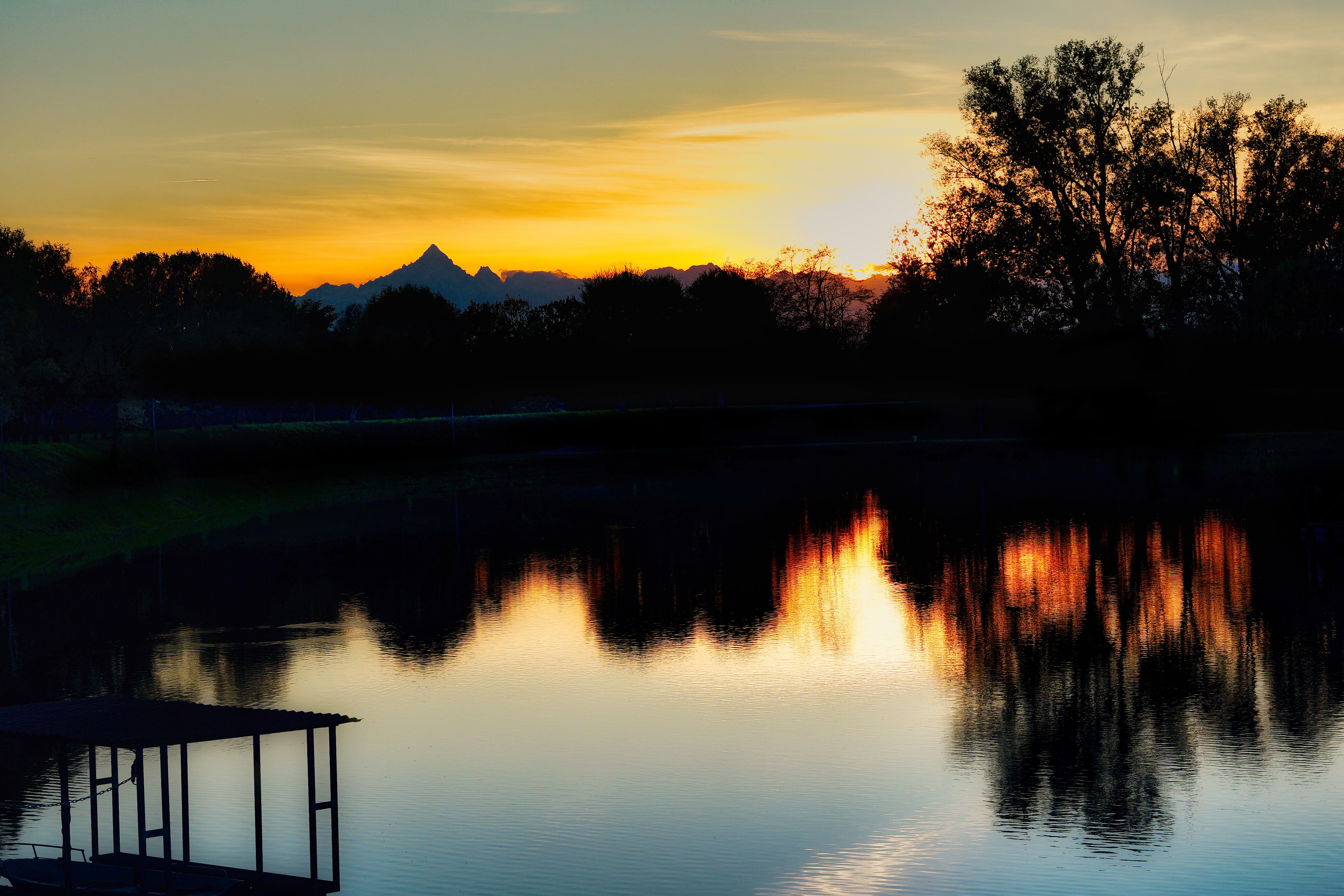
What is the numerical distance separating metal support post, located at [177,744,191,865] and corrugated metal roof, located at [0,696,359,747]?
329mm

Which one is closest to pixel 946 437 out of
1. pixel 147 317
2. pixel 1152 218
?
pixel 1152 218

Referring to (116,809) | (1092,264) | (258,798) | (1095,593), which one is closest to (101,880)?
(116,809)

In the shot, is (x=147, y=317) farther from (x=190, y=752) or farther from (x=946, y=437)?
(x=190, y=752)

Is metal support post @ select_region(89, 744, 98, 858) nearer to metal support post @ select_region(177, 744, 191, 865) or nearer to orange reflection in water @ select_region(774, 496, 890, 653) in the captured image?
metal support post @ select_region(177, 744, 191, 865)

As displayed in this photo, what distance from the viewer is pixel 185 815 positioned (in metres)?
17.1

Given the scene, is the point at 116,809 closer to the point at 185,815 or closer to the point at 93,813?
the point at 93,813

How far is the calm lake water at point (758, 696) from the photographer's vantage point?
1792cm

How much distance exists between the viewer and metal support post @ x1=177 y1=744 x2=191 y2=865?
16.3 metres

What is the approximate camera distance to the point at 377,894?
16.9m

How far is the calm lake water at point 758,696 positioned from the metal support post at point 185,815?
3.32 feet

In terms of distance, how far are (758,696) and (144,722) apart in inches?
553

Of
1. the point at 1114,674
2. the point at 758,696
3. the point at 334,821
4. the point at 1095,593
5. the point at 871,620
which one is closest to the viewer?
the point at 334,821

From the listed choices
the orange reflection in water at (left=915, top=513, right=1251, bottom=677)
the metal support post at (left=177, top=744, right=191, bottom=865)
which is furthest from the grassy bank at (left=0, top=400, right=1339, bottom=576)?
the metal support post at (left=177, top=744, right=191, bottom=865)

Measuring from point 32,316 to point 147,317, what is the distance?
60866 millimetres
